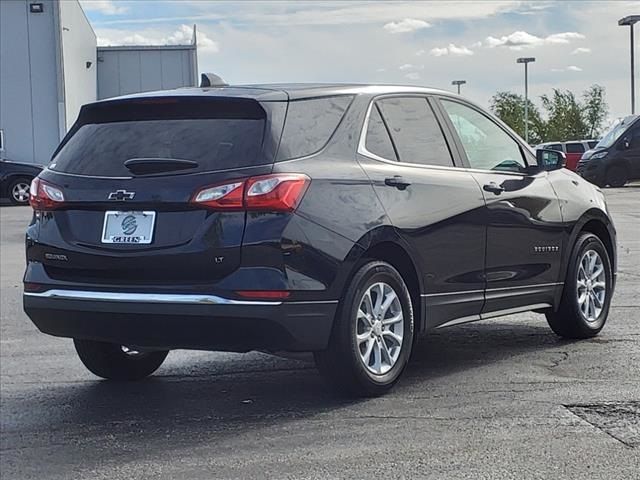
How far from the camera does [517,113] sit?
2367 inches

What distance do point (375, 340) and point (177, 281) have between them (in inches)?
45.5

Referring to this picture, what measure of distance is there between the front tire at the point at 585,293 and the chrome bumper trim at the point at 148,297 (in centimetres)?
278

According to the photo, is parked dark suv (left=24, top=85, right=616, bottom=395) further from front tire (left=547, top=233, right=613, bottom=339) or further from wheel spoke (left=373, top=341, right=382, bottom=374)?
front tire (left=547, top=233, right=613, bottom=339)

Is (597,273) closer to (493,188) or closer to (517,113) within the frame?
(493,188)

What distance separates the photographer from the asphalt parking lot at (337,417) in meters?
4.69

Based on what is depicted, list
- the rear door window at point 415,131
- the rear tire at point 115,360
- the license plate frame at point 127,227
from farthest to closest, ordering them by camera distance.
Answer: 1. the rear tire at point 115,360
2. the rear door window at point 415,131
3. the license plate frame at point 127,227

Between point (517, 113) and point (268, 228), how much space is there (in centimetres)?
5660

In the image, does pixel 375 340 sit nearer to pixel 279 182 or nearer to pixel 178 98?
pixel 279 182

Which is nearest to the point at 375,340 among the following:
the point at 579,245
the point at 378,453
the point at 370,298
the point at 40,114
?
the point at 370,298

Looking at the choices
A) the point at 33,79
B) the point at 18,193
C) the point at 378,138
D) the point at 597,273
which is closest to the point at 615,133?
the point at 18,193

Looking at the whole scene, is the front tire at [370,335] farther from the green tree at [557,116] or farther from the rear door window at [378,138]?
the green tree at [557,116]

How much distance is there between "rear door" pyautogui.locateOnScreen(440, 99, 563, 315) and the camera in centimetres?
657

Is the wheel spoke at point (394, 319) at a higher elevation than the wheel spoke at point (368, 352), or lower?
higher

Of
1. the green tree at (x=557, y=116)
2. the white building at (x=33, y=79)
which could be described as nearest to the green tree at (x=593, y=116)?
the green tree at (x=557, y=116)
